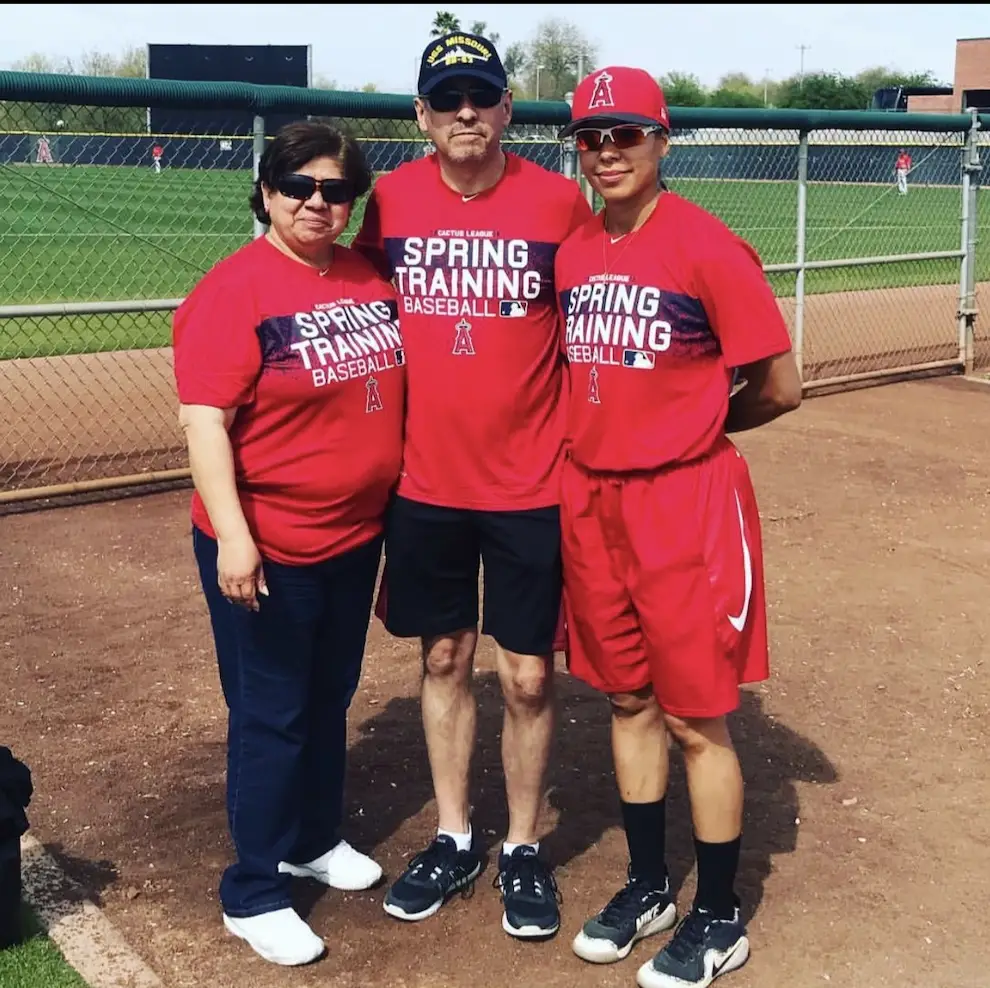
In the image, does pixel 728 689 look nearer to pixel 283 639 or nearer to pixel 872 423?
pixel 283 639

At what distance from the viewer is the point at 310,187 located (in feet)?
10.9

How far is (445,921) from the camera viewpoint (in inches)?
147

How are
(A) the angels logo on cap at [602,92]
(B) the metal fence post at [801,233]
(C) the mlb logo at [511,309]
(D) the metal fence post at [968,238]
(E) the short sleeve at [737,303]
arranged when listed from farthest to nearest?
1. (D) the metal fence post at [968,238]
2. (B) the metal fence post at [801,233]
3. (C) the mlb logo at [511,309]
4. (A) the angels logo on cap at [602,92]
5. (E) the short sleeve at [737,303]

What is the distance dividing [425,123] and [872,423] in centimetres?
669

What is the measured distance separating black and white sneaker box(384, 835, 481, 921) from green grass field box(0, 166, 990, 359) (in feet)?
21.3

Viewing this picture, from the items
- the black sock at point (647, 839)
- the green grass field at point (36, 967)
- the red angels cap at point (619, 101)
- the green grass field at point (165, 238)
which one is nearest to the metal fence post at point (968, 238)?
the green grass field at point (165, 238)

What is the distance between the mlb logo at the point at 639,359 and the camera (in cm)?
328

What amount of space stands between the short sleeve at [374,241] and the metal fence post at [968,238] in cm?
856

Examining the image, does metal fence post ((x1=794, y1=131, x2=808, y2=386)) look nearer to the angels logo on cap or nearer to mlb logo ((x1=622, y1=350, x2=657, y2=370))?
the angels logo on cap

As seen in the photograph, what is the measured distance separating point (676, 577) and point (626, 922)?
0.92 metres

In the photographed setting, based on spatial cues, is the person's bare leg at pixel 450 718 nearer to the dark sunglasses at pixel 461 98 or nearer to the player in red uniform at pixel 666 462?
the player in red uniform at pixel 666 462

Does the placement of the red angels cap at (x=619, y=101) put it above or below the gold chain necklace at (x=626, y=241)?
above

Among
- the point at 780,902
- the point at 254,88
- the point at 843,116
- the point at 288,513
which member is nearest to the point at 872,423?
the point at 843,116

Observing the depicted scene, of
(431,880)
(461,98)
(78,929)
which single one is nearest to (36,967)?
(78,929)
